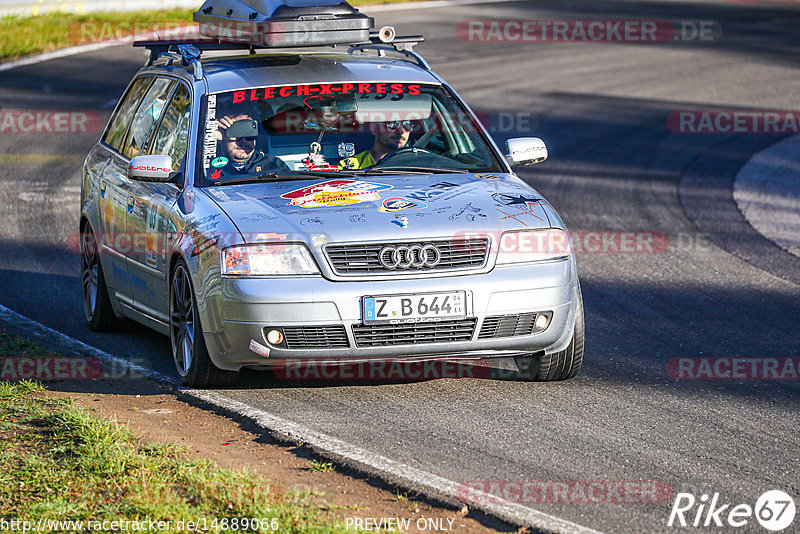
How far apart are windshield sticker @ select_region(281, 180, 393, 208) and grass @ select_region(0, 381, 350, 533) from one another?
1.67 meters

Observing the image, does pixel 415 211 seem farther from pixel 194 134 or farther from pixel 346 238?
pixel 194 134

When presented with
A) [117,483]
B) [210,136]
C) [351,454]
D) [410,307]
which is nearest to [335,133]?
[210,136]

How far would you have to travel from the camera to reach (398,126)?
8156mm

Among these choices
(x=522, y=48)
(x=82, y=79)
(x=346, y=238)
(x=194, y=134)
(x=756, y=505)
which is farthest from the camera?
(x=522, y=48)

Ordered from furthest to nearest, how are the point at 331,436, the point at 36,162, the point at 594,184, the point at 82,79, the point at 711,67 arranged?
the point at 711,67, the point at 82,79, the point at 36,162, the point at 594,184, the point at 331,436

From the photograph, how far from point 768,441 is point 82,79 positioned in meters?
19.0

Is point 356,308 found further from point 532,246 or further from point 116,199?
point 116,199

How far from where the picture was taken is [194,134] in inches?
309

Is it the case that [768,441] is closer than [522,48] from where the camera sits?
Yes

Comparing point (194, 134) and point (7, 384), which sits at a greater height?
point (194, 134)

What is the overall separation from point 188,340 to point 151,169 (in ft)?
3.45

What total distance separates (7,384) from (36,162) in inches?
406

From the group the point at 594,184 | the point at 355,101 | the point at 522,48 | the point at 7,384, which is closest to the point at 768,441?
the point at 355,101

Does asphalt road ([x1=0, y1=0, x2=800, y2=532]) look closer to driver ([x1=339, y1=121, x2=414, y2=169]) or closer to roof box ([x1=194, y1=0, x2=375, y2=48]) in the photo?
driver ([x1=339, y1=121, x2=414, y2=169])
